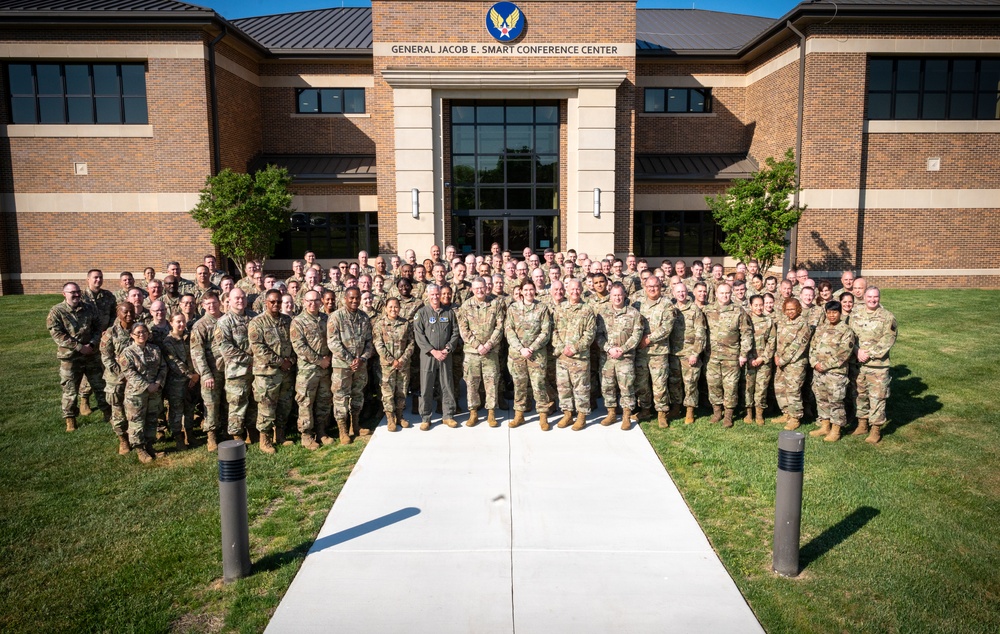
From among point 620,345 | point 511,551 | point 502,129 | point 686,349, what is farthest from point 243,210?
point 511,551

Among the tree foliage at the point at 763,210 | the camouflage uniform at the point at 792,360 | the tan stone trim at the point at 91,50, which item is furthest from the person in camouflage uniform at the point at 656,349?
the tan stone trim at the point at 91,50

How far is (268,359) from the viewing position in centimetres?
773

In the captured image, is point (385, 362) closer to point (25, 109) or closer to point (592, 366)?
point (592, 366)

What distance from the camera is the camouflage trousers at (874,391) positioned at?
8.10 m

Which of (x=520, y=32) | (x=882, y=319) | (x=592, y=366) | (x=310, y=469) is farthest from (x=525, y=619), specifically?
(x=520, y=32)

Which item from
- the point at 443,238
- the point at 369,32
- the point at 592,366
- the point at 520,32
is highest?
the point at 369,32

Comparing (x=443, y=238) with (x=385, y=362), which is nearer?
(x=385, y=362)

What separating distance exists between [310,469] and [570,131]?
15.2m

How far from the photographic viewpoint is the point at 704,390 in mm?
9594

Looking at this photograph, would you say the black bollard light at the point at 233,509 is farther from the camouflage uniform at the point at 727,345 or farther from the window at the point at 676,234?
the window at the point at 676,234

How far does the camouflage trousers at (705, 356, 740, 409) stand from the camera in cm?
859

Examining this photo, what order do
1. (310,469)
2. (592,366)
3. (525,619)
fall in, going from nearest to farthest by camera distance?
(525,619) < (310,469) < (592,366)

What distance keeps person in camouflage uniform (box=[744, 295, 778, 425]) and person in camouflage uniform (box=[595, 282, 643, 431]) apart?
157cm

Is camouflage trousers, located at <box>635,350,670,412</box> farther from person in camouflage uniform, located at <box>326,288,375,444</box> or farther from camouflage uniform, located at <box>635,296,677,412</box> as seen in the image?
person in camouflage uniform, located at <box>326,288,375,444</box>
